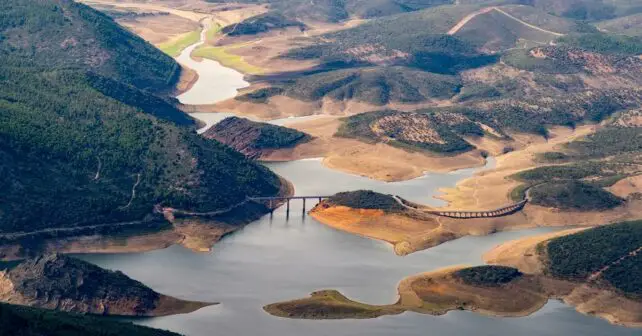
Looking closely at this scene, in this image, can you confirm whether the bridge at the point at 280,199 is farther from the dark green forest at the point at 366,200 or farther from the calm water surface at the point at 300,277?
the dark green forest at the point at 366,200

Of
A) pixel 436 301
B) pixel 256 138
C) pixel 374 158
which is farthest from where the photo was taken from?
pixel 256 138

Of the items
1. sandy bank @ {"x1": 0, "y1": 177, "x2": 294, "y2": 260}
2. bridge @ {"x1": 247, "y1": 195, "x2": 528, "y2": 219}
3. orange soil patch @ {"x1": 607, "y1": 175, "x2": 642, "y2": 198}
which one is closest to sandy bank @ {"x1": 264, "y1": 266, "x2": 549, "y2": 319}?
bridge @ {"x1": 247, "y1": 195, "x2": 528, "y2": 219}

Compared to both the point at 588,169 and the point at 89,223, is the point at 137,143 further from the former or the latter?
the point at 588,169

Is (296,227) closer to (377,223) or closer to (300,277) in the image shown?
(377,223)

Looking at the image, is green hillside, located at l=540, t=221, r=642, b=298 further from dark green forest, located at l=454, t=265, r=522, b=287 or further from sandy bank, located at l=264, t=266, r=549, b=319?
dark green forest, located at l=454, t=265, r=522, b=287

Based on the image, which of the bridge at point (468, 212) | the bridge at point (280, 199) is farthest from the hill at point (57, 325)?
the bridge at point (468, 212)

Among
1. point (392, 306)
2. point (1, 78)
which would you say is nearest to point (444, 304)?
point (392, 306)

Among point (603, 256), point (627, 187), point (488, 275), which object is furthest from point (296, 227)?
point (627, 187)
